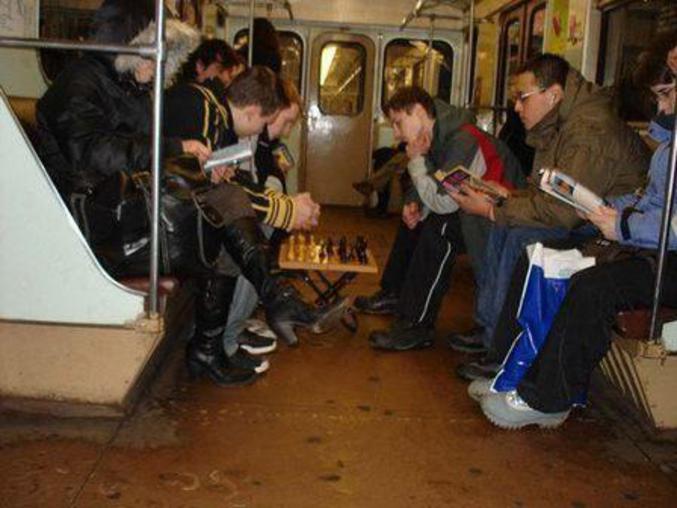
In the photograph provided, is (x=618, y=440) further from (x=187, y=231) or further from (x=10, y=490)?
(x=10, y=490)

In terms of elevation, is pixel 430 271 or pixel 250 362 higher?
pixel 430 271

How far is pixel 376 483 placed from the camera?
2676 millimetres

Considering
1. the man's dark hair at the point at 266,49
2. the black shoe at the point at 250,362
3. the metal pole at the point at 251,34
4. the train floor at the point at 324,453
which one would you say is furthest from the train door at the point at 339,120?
the train floor at the point at 324,453

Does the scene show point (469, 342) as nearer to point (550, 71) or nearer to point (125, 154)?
point (550, 71)

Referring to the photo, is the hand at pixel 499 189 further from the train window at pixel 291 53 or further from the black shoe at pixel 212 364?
the train window at pixel 291 53

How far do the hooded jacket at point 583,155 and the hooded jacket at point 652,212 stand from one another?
0.38 metres

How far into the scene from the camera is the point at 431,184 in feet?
13.7

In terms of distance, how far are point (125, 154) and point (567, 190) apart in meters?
1.66

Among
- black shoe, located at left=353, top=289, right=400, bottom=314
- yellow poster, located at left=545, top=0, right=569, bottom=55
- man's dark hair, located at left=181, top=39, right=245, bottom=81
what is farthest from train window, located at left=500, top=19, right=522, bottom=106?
black shoe, located at left=353, top=289, right=400, bottom=314

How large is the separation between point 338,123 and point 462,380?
21.9 ft

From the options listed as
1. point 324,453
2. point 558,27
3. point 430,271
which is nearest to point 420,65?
point 558,27

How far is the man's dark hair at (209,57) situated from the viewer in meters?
5.21

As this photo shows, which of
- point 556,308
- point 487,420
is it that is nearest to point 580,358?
point 556,308

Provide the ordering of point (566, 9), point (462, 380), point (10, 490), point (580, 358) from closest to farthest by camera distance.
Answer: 1. point (10, 490)
2. point (580, 358)
3. point (462, 380)
4. point (566, 9)
